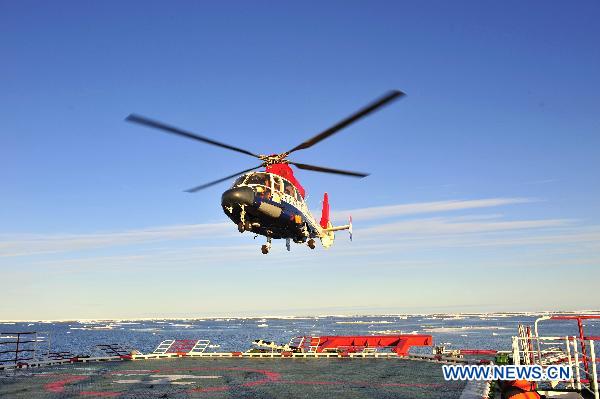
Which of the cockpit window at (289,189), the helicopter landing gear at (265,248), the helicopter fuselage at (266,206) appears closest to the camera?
the helicopter fuselage at (266,206)

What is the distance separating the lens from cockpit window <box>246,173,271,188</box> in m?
25.0

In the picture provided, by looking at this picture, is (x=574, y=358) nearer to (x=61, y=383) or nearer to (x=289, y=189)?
(x=289, y=189)

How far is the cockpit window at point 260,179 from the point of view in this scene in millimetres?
24980

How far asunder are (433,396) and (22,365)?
83.5 feet

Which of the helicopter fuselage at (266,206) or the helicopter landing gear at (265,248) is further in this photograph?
the helicopter landing gear at (265,248)

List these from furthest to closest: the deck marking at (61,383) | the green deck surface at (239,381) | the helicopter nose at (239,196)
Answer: the helicopter nose at (239,196), the deck marking at (61,383), the green deck surface at (239,381)

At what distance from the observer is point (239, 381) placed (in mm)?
21875

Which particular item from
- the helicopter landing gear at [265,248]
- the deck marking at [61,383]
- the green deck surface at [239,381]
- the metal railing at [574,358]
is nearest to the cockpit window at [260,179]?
the helicopter landing gear at [265,248]

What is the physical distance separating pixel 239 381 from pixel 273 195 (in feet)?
30.4

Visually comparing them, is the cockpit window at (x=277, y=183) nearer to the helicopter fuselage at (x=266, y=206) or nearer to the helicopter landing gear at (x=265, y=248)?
the helicopter fuselage at (x=266, y=206)

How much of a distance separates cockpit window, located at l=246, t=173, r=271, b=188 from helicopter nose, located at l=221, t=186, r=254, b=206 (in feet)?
3.17

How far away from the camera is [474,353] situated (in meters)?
40.3

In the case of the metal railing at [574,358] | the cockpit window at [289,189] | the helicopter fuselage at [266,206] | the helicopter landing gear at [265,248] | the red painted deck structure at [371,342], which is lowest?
the red painted deck structure at [371,342]

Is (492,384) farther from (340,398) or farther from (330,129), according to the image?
(330,129)
